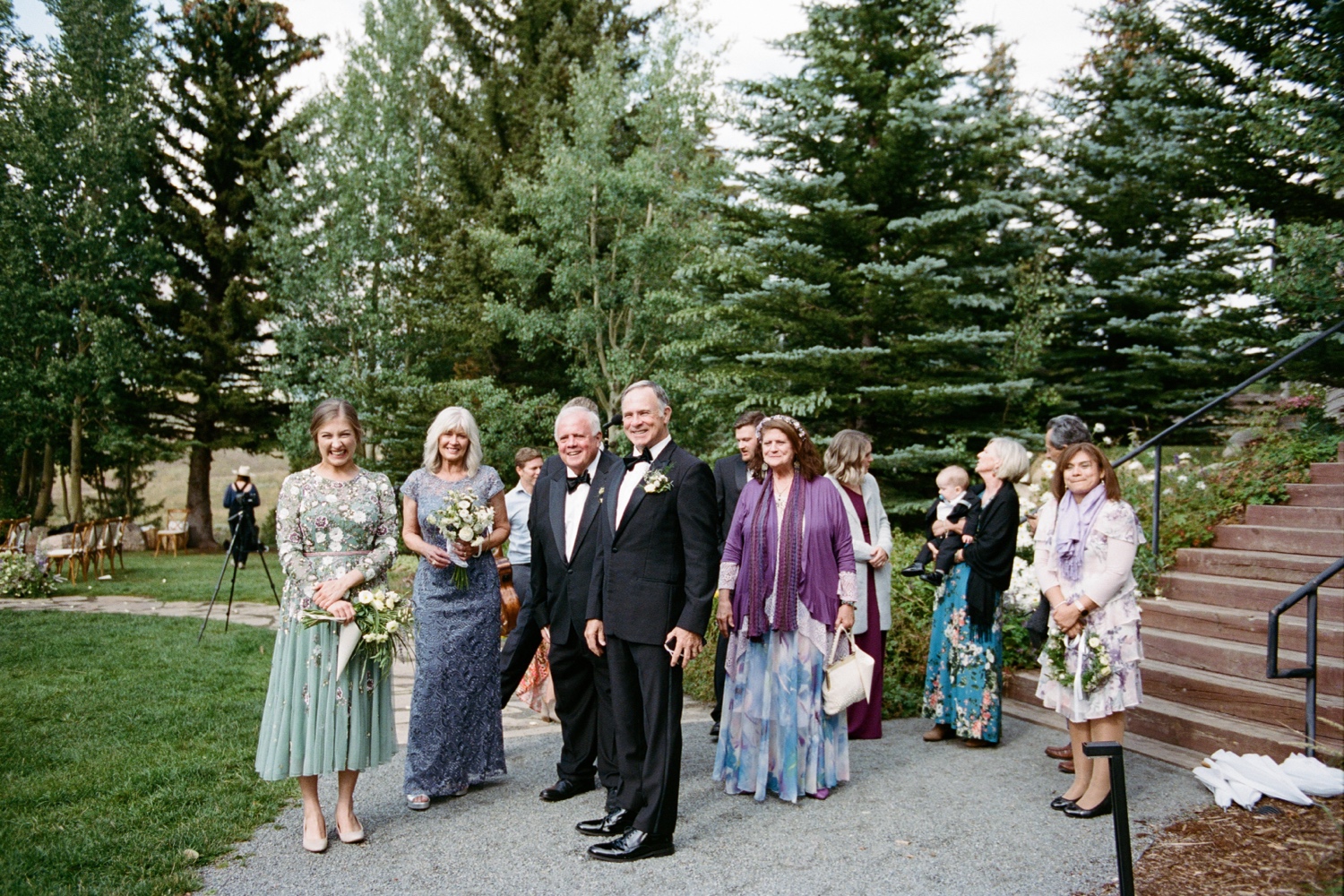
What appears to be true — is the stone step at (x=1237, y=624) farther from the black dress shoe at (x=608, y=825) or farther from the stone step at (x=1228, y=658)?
the black dress shoe at (x=608, y=825)

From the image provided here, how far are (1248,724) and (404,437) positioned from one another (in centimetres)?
1892

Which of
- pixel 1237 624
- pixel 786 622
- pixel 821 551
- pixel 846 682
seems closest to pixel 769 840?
pixel 846 682

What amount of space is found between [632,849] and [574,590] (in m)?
1.32

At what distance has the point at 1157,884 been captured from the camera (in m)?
3.72

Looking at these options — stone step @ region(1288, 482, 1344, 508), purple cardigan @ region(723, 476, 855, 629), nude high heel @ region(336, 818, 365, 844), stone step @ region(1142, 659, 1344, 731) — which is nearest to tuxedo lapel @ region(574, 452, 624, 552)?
purple cardigan @ region(723, 476, 855, 629)

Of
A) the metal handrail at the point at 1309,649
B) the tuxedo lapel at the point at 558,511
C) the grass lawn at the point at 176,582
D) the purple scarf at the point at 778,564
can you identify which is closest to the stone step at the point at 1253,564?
the metal handrail at the point at 1309,649

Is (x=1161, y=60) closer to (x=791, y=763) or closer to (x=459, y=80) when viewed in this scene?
(x=791, y=763)

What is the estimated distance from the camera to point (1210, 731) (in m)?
5.38

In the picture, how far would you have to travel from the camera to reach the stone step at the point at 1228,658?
17.8ft

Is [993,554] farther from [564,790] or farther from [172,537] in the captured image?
[172,537]

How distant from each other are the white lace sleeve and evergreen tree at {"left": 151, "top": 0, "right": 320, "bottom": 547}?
24.3 meters

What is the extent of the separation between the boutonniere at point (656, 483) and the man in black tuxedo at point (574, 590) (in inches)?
14.1

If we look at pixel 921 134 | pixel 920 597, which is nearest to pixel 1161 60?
pixel 921 134

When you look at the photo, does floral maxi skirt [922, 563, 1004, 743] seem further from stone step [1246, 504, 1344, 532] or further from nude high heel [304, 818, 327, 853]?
nude high heel [304, 818, 327, 853]
